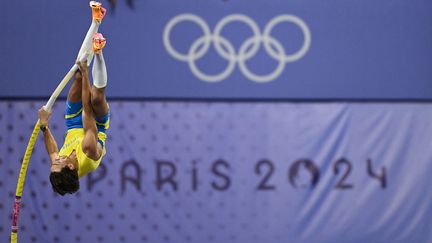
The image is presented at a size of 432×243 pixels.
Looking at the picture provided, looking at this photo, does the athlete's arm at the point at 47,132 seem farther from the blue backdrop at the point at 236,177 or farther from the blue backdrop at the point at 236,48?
the blue backdrop at the point at 236,48

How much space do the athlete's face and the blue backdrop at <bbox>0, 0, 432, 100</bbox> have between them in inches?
150

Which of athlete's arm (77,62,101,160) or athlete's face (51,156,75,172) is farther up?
athlete's arm (77,62,101,160)

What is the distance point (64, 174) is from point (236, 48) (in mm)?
4595

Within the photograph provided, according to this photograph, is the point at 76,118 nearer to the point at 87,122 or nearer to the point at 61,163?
the point at 87,122

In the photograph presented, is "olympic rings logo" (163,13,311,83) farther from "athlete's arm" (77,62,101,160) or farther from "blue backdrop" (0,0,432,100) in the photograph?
"athlete's arm" (77,62,101,160)

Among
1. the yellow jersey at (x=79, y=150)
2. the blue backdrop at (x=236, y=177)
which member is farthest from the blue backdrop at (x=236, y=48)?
the yellow jersey at (x=79, y=150)

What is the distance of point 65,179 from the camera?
7281 millimetres

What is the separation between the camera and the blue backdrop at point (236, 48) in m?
11.1

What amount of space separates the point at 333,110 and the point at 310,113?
0.33 m

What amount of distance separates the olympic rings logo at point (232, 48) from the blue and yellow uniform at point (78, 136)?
354 centimetres

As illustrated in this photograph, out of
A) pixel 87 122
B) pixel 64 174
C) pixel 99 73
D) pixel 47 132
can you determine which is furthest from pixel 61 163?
pixel 99 73

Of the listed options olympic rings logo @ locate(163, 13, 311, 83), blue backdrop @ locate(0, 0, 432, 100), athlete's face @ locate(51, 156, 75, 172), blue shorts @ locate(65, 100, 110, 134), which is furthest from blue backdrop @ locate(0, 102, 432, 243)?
athlete's face @ locate(51, 156, 75, 172)

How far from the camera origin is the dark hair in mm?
7277

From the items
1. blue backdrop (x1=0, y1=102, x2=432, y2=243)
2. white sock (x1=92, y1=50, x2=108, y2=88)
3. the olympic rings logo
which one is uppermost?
the olympic rings logo
